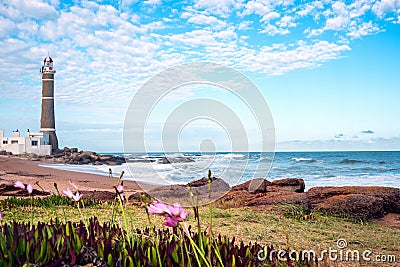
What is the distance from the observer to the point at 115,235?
4309 mm

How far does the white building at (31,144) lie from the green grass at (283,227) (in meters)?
44.4

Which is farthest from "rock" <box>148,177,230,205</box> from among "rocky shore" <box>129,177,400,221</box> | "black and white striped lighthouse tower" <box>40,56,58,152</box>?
"black and white striped lighthouse tower" <box>40,56,58,152</box>

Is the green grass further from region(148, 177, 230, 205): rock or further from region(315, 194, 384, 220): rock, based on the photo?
region(148, 177, 230, 205): rock

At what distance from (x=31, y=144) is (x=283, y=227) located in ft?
162

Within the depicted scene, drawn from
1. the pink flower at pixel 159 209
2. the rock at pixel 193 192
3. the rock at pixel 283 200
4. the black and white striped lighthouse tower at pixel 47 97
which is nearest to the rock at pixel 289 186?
the rock at pixel 193 192

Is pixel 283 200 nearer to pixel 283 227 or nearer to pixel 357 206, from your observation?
pixel 357 206

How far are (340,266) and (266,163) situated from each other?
7.11 ft

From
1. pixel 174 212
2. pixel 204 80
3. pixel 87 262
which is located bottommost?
pixel 87 262

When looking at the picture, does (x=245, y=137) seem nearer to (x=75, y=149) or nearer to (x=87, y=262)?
(x=87, y=262)

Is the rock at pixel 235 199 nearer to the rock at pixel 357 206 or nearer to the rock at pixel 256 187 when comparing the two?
the rock at pixel 256 187

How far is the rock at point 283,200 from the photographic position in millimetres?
9586

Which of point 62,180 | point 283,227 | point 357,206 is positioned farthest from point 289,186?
point 62,180

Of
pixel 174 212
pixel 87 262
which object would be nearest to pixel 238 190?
pixel 87 262

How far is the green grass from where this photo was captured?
621cm
